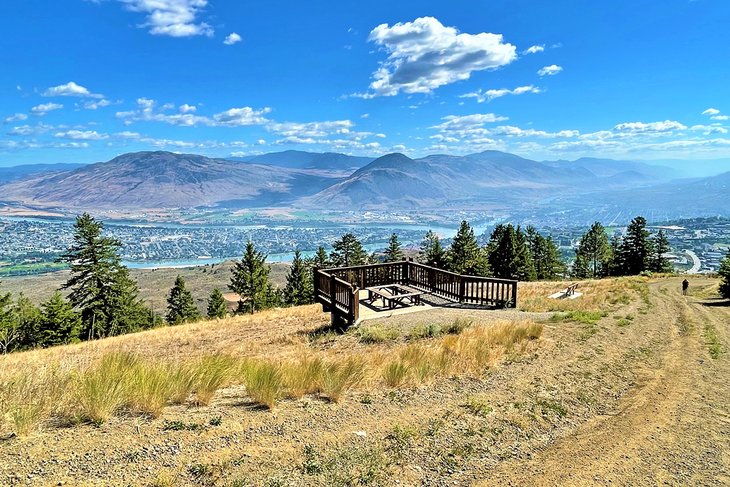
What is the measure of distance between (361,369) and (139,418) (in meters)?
3.19

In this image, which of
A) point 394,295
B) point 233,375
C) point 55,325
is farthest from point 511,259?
point 233,375

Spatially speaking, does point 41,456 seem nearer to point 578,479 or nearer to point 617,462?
point 578,479

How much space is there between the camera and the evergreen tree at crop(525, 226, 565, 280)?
62.2 meters

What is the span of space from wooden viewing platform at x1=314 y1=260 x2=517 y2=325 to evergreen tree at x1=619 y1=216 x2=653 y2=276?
50319 mm

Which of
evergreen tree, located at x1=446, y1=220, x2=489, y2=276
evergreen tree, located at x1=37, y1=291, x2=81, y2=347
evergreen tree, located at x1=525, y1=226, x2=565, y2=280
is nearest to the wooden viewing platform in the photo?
evergreen tree, located at x1=37, y1=291, x2=81, y2=347

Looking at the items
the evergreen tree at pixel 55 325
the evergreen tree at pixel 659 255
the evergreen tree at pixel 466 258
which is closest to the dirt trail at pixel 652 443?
the evergreen tree at pixel 55 325

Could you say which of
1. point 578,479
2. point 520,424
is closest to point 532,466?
point 578,479

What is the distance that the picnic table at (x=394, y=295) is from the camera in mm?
13283

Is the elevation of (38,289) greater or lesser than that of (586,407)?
lesser

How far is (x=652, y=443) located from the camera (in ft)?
16.3

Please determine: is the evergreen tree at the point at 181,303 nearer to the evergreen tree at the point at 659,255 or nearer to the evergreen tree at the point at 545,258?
the evergreen tree at the point at 545,258

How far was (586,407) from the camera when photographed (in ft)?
19.6

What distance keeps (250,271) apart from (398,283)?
32.8 m

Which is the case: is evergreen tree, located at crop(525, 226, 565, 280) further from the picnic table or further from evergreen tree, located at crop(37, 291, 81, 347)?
evergreen tree, located at crop(37, 291, 81, 347)
